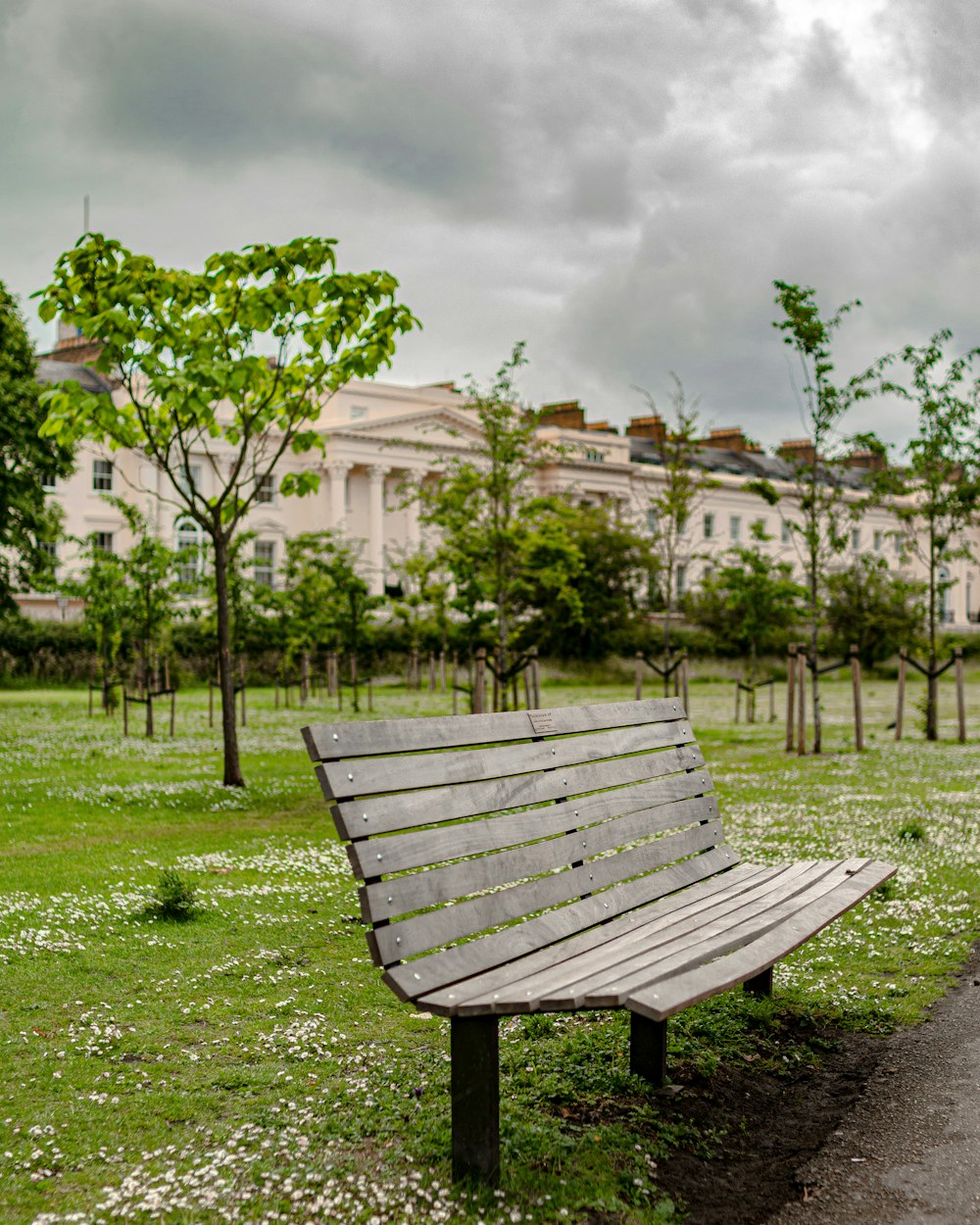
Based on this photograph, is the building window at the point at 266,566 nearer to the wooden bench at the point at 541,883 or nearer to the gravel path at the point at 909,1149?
the wooden bench at the point at 541,883

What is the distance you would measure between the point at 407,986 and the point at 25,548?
2842cm

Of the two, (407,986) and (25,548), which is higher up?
(25,548)

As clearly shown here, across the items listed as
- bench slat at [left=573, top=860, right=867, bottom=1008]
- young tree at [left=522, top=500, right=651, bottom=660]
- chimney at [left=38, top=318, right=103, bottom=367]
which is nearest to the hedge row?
young tree at [left=522, top=500, right=651, bottom=660]

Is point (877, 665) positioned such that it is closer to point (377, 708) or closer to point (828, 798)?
point (377, 708)

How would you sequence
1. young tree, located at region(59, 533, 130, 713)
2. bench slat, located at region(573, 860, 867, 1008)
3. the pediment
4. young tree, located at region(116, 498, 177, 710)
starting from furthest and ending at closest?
the pediment < young tree, located at region(59, 533, 130, 713) < young tree, located at region(116, 498, 177, 710) < bench slat, located at region(573, 860, 867, 1008)

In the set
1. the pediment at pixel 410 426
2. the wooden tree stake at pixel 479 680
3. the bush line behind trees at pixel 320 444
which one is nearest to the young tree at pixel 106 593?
the bush line behind trees at pixel 320 444

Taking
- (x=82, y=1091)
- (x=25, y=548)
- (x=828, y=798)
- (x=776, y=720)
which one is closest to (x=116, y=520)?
(x=25, y=548)

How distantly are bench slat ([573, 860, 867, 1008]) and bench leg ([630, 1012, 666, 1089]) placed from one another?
0.40m

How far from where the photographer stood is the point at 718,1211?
3467 mm

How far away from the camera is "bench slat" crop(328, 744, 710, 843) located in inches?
146

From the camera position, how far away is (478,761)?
4.29m

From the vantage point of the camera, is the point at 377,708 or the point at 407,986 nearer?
the point at 407,986

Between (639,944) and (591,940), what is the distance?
19cm

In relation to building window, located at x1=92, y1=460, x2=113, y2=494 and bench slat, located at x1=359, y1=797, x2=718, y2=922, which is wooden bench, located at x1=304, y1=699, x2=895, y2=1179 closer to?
bench slat, located at x1=359, y1=797, x2=718, y2=922
